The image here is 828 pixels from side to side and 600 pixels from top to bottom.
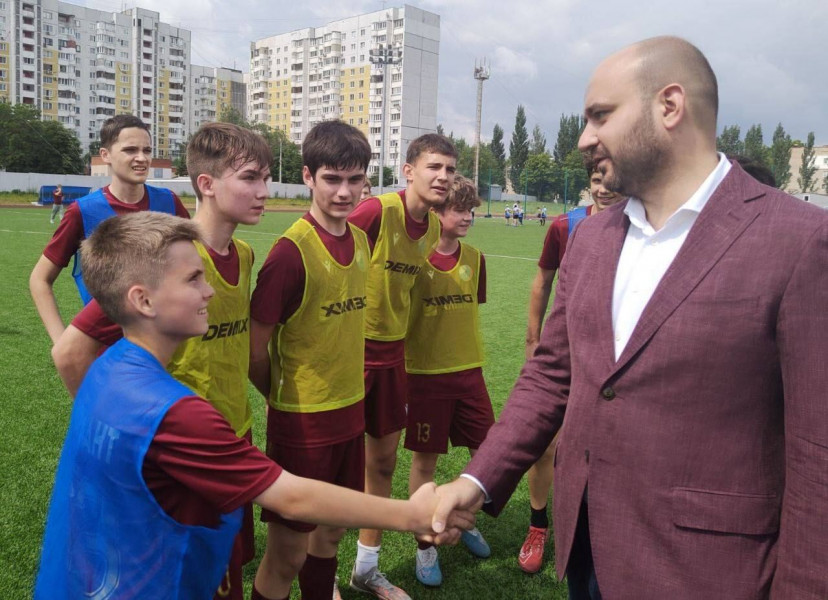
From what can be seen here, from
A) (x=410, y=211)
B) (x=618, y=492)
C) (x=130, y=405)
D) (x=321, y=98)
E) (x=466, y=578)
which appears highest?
(x=321, y=98)

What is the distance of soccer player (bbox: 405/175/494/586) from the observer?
4.04 m

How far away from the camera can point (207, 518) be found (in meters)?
1.95

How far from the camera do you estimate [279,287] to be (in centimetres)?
284

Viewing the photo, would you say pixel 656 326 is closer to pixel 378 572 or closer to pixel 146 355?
pixel 146 355

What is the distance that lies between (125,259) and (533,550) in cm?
291

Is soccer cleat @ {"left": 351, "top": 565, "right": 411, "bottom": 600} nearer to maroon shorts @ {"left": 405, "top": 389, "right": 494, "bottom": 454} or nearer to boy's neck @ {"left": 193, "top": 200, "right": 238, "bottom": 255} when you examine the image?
maroon shorts @ {"left": 405, "top": 389, "right": 494, "bottom": 454}

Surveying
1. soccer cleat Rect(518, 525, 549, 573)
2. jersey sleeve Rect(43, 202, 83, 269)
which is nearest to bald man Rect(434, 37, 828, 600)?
soccer cleat Rect(518, 525, 549, 573)

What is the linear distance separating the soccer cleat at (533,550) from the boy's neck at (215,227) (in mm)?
2470

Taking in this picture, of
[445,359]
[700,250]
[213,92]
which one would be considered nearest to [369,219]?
[445,359]

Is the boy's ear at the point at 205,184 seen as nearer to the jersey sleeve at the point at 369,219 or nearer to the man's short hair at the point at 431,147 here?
the jersey sleeve at the point at 369,219

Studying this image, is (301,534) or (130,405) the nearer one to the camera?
(130,405)

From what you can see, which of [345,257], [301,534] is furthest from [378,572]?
[345,257]

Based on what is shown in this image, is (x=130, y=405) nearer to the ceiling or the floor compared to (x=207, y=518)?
nearer to the ceiling

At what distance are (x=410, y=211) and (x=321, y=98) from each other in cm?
10770
